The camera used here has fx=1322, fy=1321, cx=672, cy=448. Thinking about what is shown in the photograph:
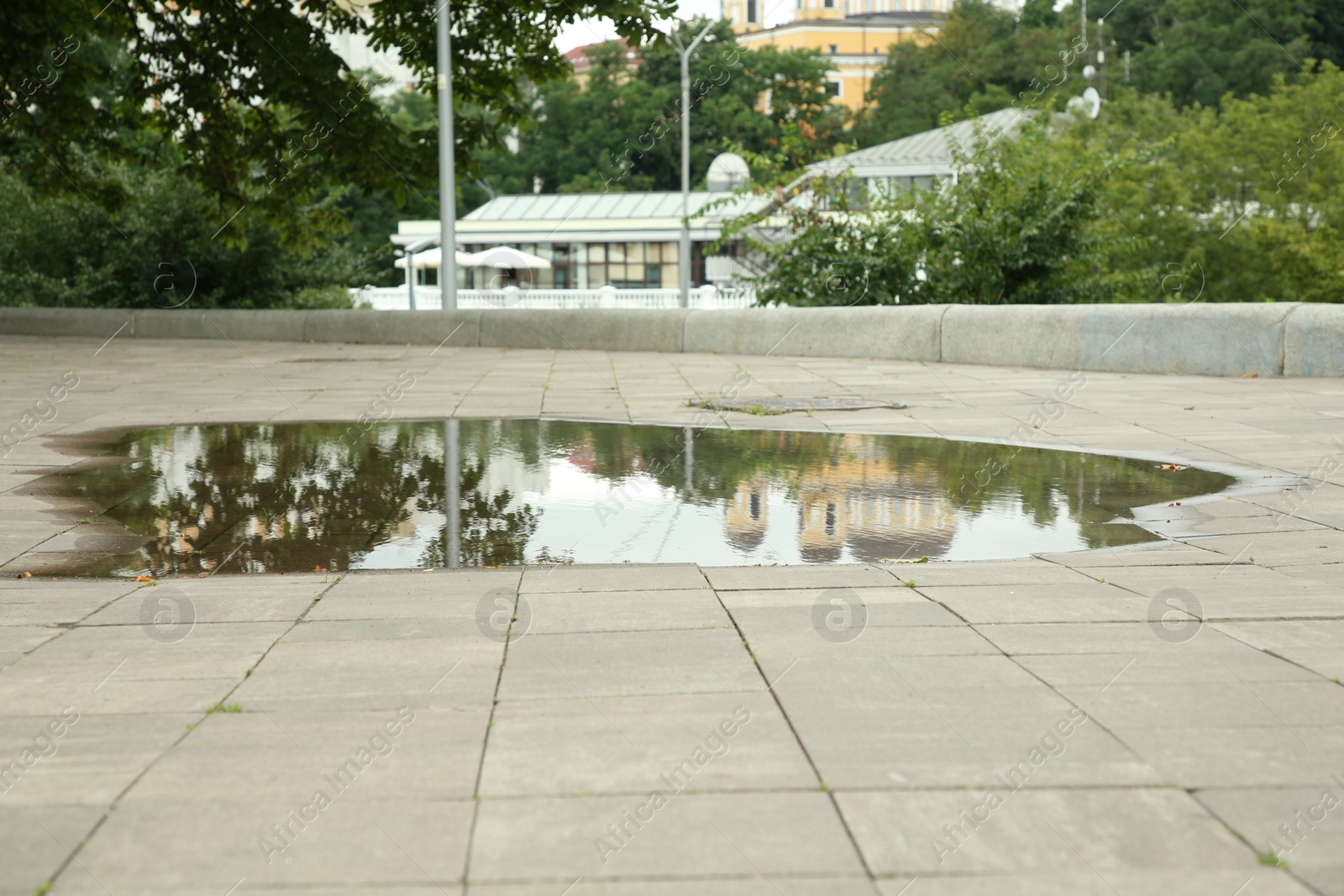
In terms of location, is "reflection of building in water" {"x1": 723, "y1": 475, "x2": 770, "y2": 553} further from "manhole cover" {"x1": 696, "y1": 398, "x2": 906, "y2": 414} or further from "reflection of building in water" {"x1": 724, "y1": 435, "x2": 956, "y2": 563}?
"manhole cover" {"x1": 696, "y1": 398, "x2": 906, "y2": 414}

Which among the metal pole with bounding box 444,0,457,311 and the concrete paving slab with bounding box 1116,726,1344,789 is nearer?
the concrete paving slab with bounding box 1116,726,1344,789

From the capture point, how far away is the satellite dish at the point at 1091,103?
1522 inches

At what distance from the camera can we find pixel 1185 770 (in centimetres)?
325

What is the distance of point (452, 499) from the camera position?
7.24 m

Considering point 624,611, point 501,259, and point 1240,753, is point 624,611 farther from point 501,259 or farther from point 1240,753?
point 501,259

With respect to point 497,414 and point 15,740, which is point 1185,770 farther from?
point 497,414

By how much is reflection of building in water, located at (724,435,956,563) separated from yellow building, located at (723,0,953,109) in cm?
10881

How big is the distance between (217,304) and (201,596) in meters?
21.0

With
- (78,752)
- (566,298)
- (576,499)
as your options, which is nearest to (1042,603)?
(576,499)

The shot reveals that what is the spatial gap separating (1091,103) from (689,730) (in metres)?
39.0

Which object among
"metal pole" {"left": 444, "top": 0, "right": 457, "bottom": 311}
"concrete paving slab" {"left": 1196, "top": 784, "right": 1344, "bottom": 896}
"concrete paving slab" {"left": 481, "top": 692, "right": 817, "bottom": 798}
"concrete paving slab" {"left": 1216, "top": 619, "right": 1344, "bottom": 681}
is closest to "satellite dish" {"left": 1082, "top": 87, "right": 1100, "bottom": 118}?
"metal pole" {"left": 444, "top": 0, "right": 457, "bottom": 311}

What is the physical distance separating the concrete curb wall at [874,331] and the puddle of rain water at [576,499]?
18.5 ft

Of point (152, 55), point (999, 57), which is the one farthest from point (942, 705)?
point (999, 57)

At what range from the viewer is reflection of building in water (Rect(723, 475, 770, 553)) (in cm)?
613
